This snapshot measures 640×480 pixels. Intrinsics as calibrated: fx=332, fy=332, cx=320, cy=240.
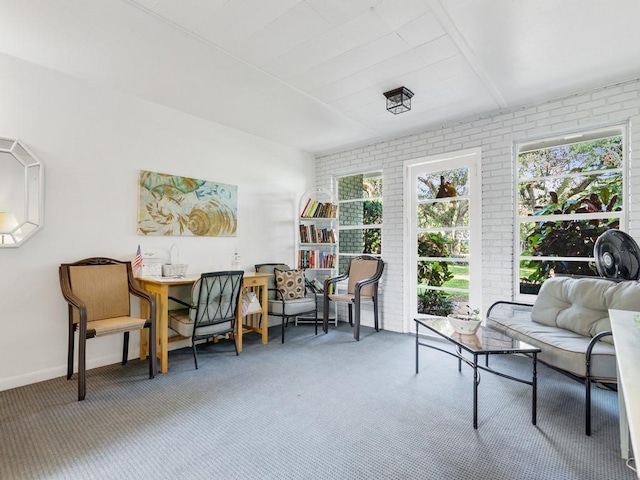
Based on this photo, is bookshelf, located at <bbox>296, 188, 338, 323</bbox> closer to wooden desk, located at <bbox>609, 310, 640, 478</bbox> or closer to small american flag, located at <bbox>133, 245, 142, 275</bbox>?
small american flag, located at <bbox>133, 245, 142, 275</bbox>

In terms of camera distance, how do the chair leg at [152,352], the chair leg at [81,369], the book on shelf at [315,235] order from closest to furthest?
1. the chair leg at [81,369]
2. the chair leg at [152,352]
3. the book on shelf at [315,235]

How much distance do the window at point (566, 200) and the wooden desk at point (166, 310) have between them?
290 cm

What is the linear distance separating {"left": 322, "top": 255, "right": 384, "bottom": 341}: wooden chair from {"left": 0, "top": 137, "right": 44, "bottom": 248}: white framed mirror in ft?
10.2

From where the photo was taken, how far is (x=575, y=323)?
8.84 feet

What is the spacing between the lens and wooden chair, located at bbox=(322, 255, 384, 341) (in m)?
4.26

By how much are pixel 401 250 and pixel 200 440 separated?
3.29 metres

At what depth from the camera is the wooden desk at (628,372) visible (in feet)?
2.50

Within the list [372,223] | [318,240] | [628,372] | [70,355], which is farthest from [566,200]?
[70,355]

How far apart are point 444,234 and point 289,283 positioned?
83.7 inches

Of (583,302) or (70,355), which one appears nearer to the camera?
(583,302)

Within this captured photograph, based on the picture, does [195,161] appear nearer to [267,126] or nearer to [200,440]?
[267,126]

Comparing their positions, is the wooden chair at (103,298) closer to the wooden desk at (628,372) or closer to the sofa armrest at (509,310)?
the wooden desk at (628,372)

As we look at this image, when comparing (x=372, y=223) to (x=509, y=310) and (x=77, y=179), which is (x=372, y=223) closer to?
(x=509, y=310)

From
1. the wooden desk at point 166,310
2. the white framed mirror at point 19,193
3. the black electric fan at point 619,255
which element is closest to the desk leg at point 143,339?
the wooden desk at point 166,310
